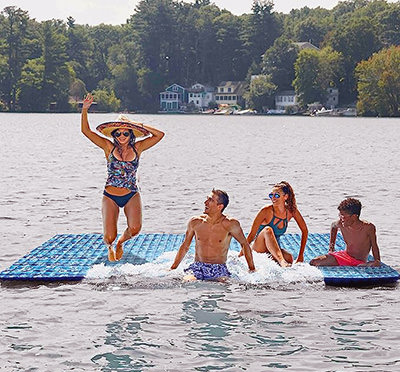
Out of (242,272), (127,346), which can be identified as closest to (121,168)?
(242,272)

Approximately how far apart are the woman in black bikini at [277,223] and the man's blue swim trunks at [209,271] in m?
0.93

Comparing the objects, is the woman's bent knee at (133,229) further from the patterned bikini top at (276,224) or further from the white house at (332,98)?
the white house at (332,98)

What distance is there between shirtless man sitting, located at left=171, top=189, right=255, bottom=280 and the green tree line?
108662 mm

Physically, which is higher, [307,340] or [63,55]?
[63,55]

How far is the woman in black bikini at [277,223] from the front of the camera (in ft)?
39.3

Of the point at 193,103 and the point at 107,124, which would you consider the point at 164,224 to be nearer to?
the point at 107,124

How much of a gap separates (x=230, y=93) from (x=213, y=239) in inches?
6061

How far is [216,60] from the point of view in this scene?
560 feet

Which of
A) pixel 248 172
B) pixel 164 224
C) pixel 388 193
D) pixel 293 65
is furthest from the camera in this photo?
pixel 293 65

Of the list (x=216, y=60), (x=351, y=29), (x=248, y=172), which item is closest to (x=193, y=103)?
(x=216, y=60)

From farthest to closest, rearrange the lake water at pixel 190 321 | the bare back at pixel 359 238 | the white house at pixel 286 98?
the white house at pixel 286 98 < the bare back at pixel 359 238 < the lake water at pixel 190 321

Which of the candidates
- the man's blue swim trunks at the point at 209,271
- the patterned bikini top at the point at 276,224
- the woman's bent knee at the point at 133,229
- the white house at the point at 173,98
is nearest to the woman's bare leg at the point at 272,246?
the patterned bikini top at the point at 276,224

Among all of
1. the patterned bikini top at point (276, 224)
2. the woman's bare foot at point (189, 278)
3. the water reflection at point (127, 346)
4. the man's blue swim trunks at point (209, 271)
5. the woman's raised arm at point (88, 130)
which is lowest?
the water reflection at point (127, 346)

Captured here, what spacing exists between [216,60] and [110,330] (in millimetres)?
163377
